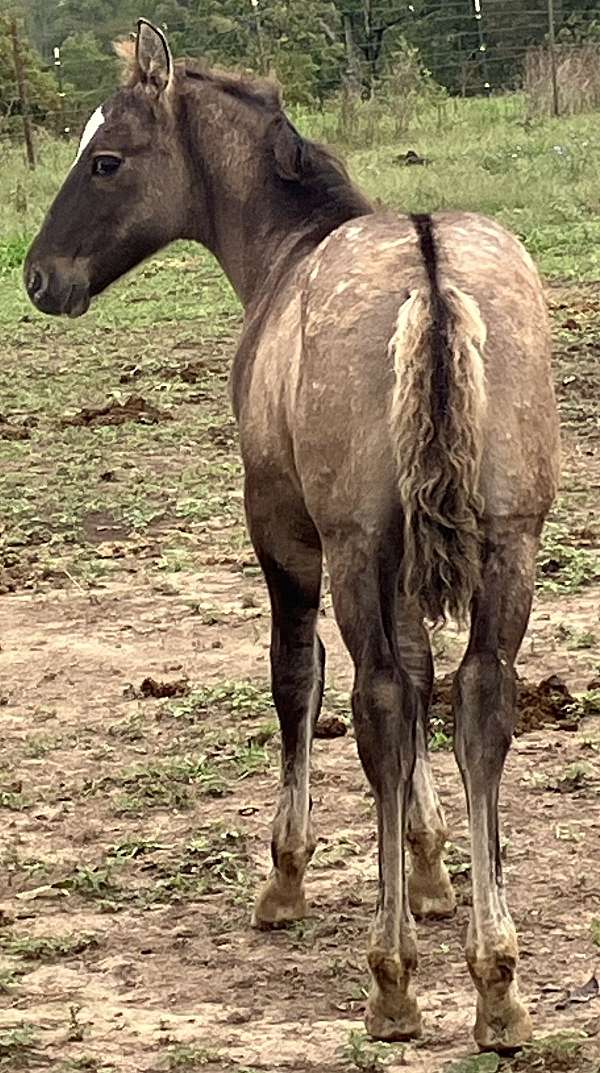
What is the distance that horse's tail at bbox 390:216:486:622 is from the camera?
3.68 metres

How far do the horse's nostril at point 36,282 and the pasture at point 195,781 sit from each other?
147cm

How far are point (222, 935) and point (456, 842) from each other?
801 millimetres

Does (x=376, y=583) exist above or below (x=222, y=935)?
above

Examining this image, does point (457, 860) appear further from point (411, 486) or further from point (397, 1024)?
point (411, 486)

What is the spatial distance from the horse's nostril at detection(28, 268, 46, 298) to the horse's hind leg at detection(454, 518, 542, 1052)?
2.49 meters

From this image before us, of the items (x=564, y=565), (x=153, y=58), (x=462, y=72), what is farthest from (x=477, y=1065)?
(x=462, y=72)

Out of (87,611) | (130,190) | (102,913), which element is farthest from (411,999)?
(87,611)

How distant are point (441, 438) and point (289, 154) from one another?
1.87m

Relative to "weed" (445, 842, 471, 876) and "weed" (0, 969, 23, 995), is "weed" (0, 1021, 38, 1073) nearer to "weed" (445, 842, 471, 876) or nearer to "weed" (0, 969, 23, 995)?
"weed" (0, 969, 23, 995)

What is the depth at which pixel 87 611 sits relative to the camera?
24.4 feet

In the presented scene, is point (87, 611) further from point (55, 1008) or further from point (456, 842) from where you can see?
point (55, 1008)

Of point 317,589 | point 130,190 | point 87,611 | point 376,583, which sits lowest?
point 87,611

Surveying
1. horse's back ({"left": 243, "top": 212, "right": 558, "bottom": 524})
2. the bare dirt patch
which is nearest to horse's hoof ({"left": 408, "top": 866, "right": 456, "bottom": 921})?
horse's back ({"left": 243, "top": 212, "right": 558, "bottom": 524})

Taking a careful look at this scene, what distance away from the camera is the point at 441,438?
3678 mm
